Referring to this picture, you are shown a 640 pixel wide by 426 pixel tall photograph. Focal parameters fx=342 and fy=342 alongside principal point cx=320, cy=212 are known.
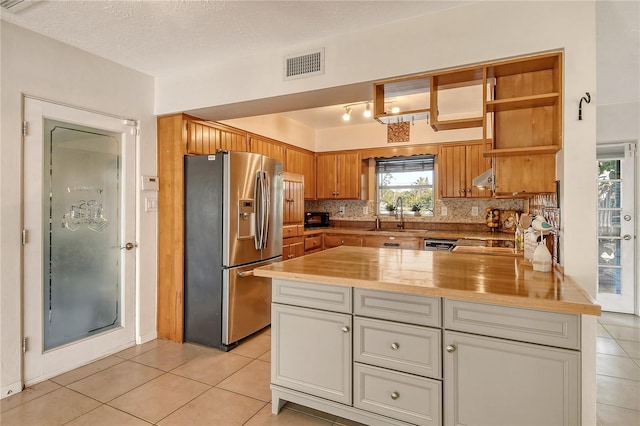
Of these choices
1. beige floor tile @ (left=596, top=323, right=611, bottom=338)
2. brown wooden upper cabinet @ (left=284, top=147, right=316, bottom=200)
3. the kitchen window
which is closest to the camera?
beige floor tile @ (left=596, top=323, right=611, bottom=338)

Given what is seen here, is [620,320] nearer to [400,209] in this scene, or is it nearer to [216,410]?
[400,209]

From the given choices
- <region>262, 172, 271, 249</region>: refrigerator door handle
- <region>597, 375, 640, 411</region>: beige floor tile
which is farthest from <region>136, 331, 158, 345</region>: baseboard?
<region>597, 375, 640, 411</region>: beige floor tile

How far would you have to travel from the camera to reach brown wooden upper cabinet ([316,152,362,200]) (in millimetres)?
5570

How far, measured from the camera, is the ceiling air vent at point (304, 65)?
8.66ft

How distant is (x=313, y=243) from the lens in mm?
5137

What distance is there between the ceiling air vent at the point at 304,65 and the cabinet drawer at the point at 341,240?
2.87m

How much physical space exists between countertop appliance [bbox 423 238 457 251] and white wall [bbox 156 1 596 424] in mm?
2408

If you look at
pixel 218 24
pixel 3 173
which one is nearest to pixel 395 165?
pixel 218 24

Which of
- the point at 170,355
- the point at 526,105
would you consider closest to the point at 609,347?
the point at 526,105

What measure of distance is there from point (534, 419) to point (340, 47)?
254cm

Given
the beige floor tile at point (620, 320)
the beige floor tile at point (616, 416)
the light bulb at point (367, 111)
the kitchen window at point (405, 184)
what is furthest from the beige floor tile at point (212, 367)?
the beige floor tile at point (620, 320)

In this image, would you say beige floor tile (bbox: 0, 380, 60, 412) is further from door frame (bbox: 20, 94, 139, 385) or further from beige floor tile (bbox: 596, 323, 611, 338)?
beige floor tile (bbox: 596, 323, 611, 338)

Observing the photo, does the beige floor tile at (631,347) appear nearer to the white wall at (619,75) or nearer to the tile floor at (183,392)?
the tile floor at (183,392)

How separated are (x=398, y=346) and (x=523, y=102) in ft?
5.49
